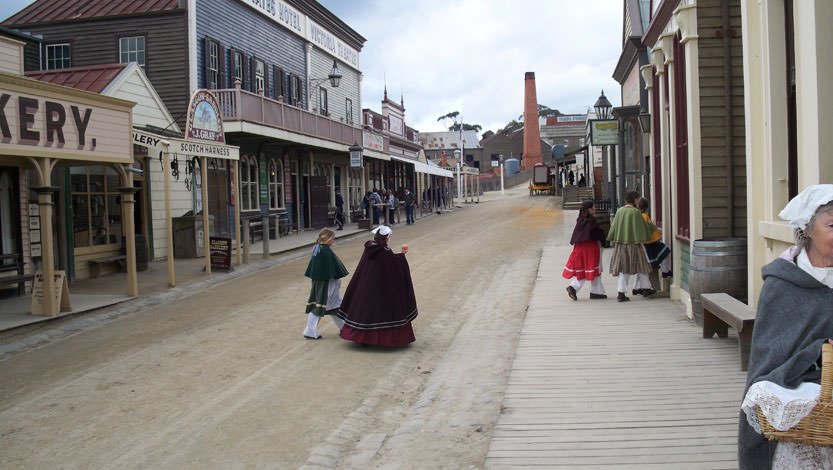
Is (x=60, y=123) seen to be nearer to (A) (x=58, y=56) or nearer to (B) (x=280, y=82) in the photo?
(A) (x=58, y=56)

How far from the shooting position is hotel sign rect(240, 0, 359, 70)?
24297mm

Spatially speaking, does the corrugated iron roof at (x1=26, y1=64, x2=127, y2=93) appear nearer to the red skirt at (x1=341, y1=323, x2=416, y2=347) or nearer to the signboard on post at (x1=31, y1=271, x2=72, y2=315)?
the signboard on post at (x1=31, y1=271, x2=72, y2=315)

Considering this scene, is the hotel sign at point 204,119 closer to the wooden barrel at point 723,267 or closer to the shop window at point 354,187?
the wooden barrel at point 723,267

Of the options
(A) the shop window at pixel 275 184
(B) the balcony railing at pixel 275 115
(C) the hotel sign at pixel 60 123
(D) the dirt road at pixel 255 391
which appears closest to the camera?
(D) the dirt road at pixel 255 391

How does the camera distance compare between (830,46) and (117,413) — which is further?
(117,413)

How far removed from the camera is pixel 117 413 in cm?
588

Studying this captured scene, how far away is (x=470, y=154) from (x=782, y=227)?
84.7 meters

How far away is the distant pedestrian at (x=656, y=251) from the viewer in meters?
10.2

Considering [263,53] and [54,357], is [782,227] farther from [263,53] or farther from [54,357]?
[263,53]

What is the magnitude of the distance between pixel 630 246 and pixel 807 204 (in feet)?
24.2

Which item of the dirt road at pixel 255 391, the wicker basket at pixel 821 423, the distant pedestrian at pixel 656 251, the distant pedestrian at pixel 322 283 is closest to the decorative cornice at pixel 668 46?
the distant pedestrian at pixel 656 251

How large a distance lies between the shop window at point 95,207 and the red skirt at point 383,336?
8.91m

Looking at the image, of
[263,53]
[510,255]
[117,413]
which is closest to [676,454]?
[117,413]

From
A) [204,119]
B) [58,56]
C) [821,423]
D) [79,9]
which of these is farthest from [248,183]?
[821,423]
